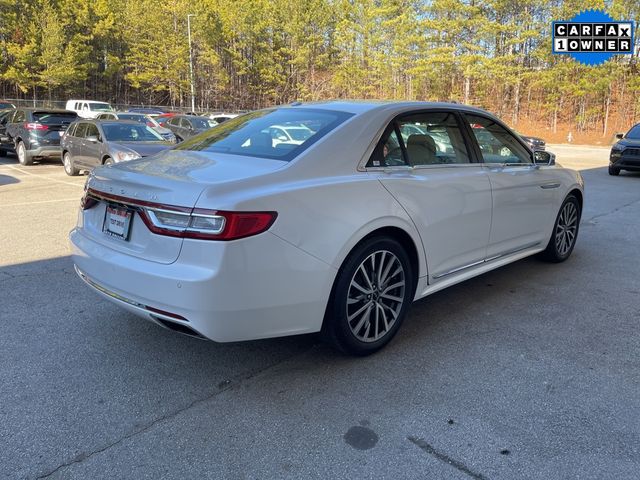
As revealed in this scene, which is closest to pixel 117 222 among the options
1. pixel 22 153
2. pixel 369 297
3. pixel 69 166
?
pixel 369 297

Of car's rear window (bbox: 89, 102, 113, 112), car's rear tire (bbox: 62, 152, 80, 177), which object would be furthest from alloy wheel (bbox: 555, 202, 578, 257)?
car's rear window (bbox: 89, 102, 113, 112)

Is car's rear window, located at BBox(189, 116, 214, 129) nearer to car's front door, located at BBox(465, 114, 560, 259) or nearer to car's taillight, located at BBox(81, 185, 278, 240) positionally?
car's front door, located at BBox(465, 114, 560, 259)

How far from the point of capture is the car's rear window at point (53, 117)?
15.2m

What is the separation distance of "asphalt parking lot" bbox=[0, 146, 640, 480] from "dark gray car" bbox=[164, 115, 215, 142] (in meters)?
15.6

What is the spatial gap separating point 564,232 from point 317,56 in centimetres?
5260

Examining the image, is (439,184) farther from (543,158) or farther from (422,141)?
(543,158)

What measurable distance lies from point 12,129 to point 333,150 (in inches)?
655

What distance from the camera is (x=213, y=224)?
8.77 feet

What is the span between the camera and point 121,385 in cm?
308

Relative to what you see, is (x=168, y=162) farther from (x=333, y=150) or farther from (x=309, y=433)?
(x=309, y=433)

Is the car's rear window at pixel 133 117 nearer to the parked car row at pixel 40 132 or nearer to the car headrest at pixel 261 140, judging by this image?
the parked car row at pixel 40 132

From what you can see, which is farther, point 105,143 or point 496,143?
point 105,143

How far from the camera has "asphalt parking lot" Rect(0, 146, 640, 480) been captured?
2441 mm

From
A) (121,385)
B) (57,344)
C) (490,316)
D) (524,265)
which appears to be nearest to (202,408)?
(121,385)
